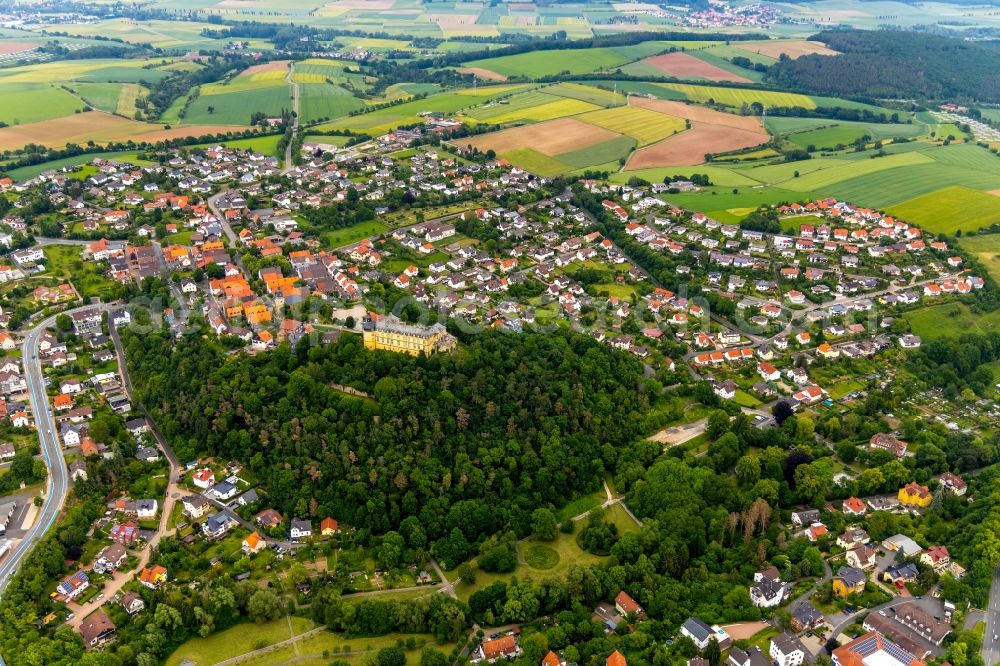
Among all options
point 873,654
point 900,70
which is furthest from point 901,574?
point 900,70

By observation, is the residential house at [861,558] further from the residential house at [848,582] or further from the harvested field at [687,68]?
the harvested field at [687,68]

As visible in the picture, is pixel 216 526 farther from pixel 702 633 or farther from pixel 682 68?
pixel 682 68

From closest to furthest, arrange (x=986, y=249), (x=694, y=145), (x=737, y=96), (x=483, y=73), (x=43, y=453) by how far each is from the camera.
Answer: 1. (x=43, y=453)
2. (x=986, y=249)
3. (x=694, y=145)
4. (x=737, y=96)
5. (x=483, y=73)

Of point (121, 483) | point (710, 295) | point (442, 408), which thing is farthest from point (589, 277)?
point (121, 483)

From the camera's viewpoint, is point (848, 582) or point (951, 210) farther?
point (951, 210)

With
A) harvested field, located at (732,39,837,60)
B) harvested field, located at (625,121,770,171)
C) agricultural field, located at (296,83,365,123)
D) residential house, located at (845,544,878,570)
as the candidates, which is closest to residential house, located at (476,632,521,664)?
residential house, located at (845,544,878,570)

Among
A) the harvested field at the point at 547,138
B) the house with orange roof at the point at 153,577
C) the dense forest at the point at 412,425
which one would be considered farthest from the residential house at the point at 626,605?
the harvested field at the point at 547,138

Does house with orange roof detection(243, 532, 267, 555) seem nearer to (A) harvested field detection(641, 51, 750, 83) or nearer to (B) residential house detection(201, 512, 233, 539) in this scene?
(B) residential house detection(201, 512, 233, 539)
